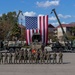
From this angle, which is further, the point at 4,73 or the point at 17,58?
the point at 17,58

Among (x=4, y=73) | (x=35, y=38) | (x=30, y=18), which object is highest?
(x=30, y=18)

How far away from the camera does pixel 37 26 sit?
44312mm

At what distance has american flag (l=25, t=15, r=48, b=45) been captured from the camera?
140ft

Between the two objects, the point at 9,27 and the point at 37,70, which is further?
the point at 9,27

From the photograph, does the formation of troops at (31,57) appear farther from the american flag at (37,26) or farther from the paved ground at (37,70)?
the american flag at (37,26)

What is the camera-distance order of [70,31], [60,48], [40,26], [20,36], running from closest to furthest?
1. [40,26]
2. [60,48]
3. [20,36]
4. [70,31]

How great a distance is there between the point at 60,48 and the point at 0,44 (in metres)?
11.0

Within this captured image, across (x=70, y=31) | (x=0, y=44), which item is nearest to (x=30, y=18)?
(x=0, y=44)

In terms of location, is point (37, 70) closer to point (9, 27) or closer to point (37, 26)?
point (37, 26)

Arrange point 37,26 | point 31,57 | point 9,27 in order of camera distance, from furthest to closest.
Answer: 1. point 9,27
2. point 37,26
3. point 31,57

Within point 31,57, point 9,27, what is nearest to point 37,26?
point 31,57

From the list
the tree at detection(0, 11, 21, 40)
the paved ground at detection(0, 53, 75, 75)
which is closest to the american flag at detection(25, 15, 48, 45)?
the tree at detection(0, 11, 21, 40)

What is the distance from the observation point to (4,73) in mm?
20469

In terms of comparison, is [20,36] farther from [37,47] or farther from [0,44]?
[37,47]
